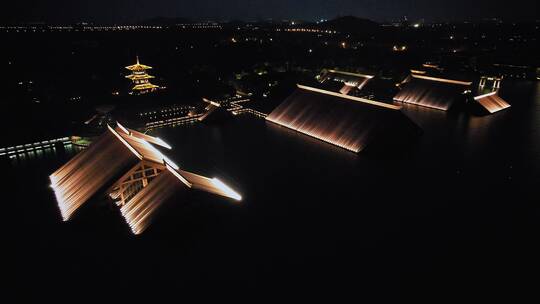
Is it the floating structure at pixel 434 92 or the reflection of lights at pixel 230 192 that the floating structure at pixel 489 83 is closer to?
the floating structure at pixel 434 92

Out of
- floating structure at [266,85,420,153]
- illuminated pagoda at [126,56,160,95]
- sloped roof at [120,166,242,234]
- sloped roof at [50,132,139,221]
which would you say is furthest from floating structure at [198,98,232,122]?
sloped roof at [120,166,242,234]

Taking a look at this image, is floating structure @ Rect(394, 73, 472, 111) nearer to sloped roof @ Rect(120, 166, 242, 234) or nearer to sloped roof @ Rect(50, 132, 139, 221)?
sloped roof @ Rect(120, 166, 242, 234)

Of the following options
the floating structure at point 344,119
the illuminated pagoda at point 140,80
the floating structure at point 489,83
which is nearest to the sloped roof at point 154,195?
the floating structure at point 344,119

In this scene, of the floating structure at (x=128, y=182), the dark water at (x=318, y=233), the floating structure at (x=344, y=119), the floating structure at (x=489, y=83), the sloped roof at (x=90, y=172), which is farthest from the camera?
the floating structure at (x=489, y=83)

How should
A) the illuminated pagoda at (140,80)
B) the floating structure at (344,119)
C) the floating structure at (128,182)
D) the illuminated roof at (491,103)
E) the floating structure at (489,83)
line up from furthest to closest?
1. the floating structure at (489,83)
2. the illuminated pagoda at (140,80)
3. the illuminated roof at (491,103)
4. the floating structure at (344,119)
5. the floating structure at (128,182)

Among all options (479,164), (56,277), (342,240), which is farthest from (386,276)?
(479,164)
